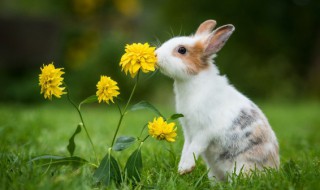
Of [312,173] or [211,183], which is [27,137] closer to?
[211,183]

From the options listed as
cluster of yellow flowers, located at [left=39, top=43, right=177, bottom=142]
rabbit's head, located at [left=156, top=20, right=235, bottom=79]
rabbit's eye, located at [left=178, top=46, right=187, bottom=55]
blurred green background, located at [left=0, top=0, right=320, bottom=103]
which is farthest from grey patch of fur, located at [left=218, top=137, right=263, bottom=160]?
blurred green background, located at [left=0, top=0, right=320, bottom=103]

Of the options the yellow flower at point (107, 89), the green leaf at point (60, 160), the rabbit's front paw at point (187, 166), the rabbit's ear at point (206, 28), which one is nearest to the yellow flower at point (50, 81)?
the yellow flower at point (107, 89)

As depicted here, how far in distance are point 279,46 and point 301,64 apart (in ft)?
2.98

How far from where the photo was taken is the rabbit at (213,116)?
10.5 ft

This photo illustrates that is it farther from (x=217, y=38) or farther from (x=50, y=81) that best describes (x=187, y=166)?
(x=50, y=81)

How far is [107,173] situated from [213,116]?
84 cm

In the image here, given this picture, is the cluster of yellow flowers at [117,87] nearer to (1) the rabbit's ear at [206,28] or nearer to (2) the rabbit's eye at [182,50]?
(2) the rabbit's eye at [182,50]

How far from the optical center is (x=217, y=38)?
129 inches

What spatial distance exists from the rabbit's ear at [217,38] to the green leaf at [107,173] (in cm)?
106

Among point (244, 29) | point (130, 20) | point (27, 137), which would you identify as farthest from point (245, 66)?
point (27, 137)

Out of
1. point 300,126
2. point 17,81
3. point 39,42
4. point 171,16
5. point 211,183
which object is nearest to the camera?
point 211,183

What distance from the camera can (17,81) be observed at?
38.5ft

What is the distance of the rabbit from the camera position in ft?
10.5

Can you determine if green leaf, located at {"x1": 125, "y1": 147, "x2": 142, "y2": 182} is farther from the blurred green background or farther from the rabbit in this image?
the blurred green background
